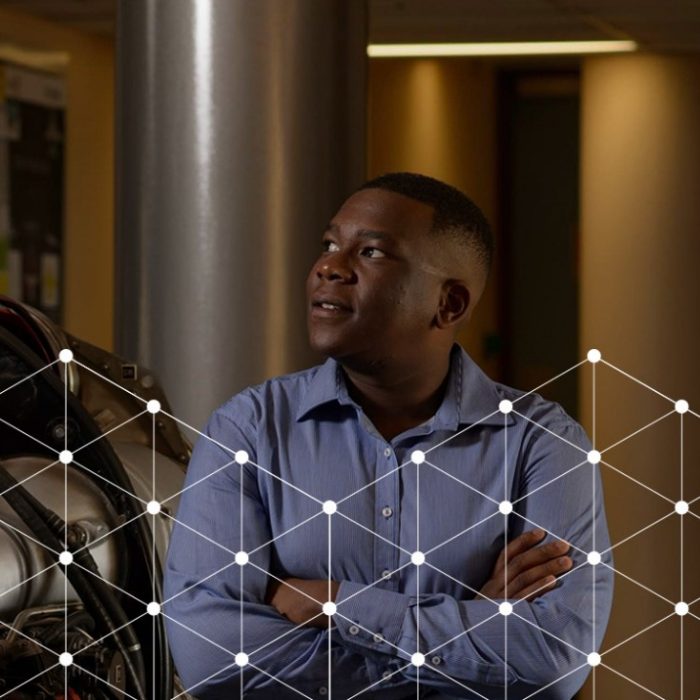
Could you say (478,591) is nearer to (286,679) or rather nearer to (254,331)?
(286,679)

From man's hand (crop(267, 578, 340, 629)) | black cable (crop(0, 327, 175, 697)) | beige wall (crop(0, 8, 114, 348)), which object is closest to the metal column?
black cable (crop(0, 327, 175, 697))

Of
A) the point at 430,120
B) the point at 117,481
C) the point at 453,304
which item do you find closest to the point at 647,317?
the point at 430,120

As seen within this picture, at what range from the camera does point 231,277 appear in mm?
2311

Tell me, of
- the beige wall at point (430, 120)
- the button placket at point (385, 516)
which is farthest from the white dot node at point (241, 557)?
the beige wall at point (430, 120)

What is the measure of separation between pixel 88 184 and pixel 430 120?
4.34 feet

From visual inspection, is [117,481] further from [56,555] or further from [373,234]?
[373,234]

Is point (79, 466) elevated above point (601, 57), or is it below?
below

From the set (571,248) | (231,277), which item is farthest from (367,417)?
(571,248)

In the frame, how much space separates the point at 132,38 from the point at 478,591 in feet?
4.15

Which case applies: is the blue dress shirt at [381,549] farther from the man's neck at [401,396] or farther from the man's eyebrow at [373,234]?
the man's eyebrow at [373,234]

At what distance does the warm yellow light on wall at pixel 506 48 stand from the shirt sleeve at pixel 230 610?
294 cm

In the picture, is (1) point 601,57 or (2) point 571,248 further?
(2) point 571,248

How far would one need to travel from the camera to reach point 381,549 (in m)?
1.23

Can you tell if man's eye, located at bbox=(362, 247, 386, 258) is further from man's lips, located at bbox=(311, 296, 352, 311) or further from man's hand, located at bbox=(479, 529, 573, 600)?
man's hand, located at bbox=(479, 529, 573, 600)
